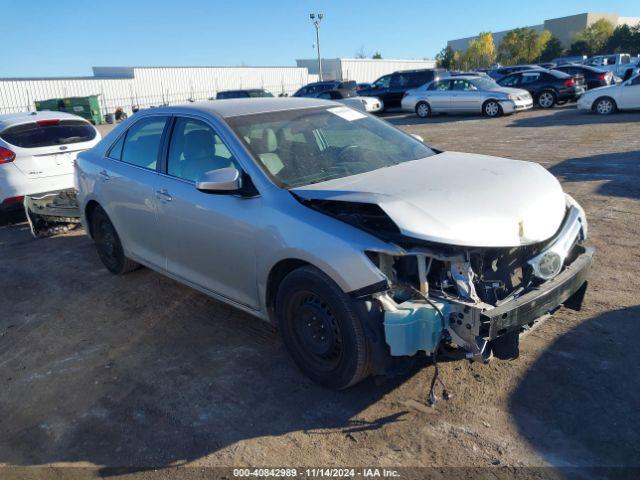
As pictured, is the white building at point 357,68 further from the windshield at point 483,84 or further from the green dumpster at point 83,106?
the windshield at point 483,84

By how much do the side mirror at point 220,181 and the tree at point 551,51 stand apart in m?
82.9

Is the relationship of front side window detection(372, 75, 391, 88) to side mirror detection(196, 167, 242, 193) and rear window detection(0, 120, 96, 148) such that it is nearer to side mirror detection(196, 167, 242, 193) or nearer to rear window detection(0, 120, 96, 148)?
rear window detection(0, 120, 96, 148)

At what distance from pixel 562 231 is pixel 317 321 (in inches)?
66.2

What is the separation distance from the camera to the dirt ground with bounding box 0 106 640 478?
287 cm

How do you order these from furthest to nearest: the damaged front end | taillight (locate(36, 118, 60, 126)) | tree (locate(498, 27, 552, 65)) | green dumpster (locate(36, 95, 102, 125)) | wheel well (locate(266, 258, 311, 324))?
tree (locate(498, 27, 552, 65)) < green dumpster (locate(36, 95, 102, 125)) < taillight (locate(36, 118, 60, 126)) < wheel well (locate(266, 258, 311, 324)) < the damaged front end

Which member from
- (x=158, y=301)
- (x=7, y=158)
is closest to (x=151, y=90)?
(x=7, y=158)

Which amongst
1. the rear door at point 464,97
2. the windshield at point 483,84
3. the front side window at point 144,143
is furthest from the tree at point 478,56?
the front side window at point 144,143

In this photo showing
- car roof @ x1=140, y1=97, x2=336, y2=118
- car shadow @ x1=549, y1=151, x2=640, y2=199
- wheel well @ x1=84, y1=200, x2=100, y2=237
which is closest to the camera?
car roof @ x1=140, y1=97, x2=336, y2=118

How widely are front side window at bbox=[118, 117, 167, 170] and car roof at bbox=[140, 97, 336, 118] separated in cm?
13

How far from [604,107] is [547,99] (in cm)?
362

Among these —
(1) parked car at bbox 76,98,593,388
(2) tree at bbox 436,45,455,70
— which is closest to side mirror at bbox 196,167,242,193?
(1) parked car at bbox 76,98,593,388

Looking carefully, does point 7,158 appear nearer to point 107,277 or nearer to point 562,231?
point 107,277

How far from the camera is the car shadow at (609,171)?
7754 millimetres

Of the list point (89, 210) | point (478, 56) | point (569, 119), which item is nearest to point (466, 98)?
point (569, 119)
